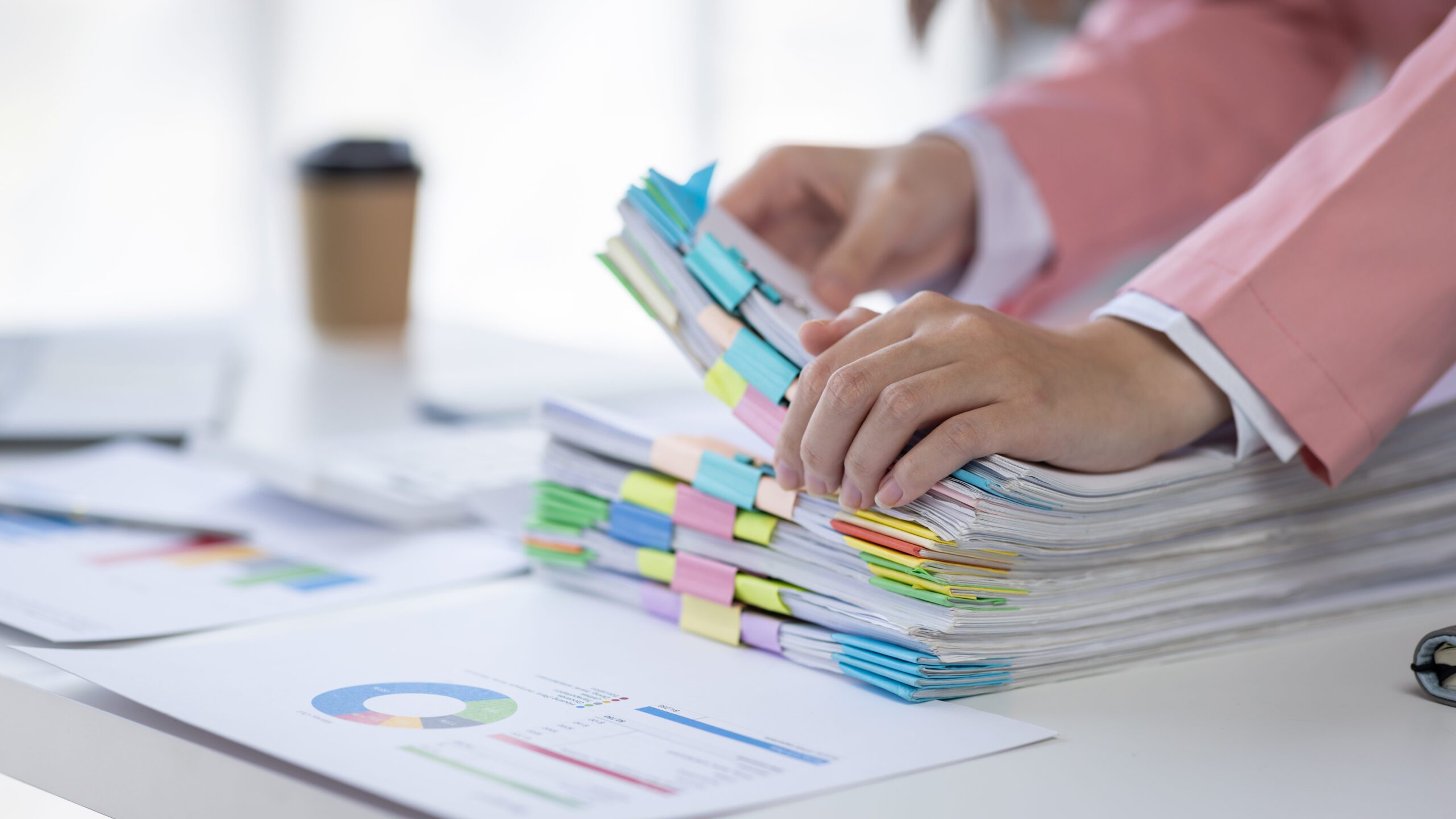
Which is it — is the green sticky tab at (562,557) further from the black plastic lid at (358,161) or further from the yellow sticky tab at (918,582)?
the black plastic lid at (358,161)

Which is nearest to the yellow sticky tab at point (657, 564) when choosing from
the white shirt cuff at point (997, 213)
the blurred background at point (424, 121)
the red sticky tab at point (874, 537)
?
the red sticky tab at point (874, 537)

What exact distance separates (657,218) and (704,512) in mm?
139

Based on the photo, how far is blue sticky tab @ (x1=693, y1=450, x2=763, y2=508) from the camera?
1.88ft

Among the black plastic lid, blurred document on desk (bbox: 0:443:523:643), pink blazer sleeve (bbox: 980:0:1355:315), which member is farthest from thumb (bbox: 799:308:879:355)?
the black plastic lid

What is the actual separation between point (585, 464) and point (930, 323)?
7.8 inches

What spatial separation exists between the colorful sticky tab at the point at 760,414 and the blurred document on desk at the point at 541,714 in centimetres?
9

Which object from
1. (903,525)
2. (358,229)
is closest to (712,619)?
(903,525)

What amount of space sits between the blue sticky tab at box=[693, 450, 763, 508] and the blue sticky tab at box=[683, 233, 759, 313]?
0.07 m

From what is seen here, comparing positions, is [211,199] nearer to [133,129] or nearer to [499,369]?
[133,129]

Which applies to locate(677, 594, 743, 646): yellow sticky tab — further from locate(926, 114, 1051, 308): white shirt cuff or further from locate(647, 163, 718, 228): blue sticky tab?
locate(926, 114, 1051, 308): white shirt cuff

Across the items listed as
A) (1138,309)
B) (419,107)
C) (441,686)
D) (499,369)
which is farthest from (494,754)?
(419,107)

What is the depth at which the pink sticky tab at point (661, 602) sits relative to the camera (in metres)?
0.61

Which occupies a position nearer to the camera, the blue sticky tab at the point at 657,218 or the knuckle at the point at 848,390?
the knuckle at the point at 848,390

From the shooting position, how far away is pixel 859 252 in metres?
0.77
